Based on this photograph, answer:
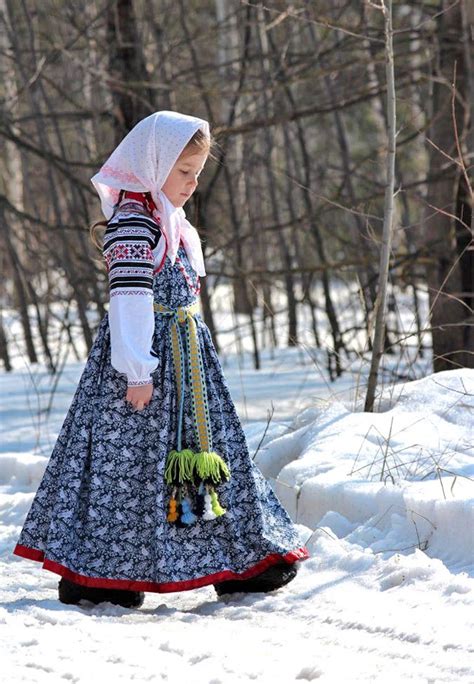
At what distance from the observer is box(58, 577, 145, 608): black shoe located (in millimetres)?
3201

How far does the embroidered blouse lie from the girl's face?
5.5 inches

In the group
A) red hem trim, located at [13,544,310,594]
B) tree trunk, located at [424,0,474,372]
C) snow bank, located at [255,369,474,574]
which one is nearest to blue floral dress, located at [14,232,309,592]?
red hem trim, located at [13,544,310,594]

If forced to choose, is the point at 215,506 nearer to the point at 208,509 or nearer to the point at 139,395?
the point at 208,509

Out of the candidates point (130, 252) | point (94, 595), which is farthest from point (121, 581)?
point (130, 252)

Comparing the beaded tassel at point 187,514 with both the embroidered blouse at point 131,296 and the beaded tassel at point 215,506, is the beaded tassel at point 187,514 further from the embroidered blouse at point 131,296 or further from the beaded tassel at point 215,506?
the embroidered blouse at point 131,296

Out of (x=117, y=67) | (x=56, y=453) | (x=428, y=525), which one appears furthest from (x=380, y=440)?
(x=117, y=67)

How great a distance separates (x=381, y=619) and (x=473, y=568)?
20.1 inches

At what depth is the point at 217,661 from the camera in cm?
255

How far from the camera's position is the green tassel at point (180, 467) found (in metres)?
3.17

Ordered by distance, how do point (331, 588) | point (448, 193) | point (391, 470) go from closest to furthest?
1. point (331, 588)
2. point (391, 470)
3. point (448, 193)

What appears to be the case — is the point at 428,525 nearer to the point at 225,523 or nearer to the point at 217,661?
the point at 225,523

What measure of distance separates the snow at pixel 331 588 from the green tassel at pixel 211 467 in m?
0.39

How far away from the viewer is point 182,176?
327 cm

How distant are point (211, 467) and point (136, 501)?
0.25 m
